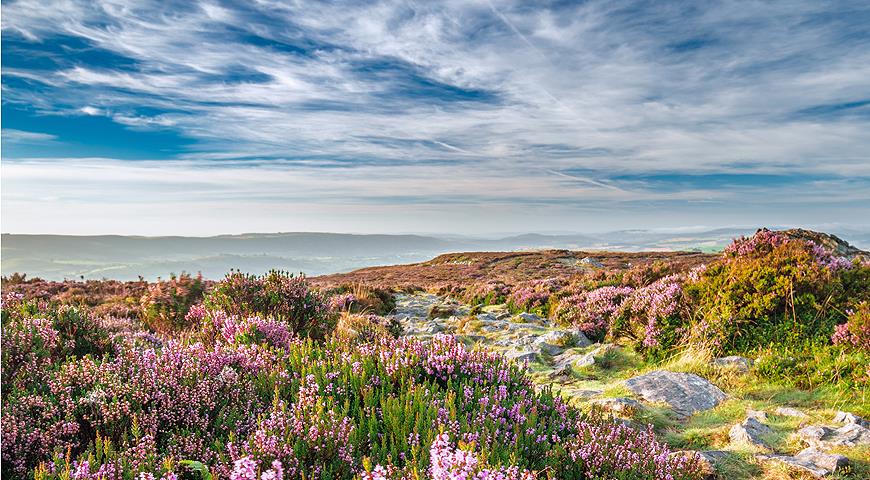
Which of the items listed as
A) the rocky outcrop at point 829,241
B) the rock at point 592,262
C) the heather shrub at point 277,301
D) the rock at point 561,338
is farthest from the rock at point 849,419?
the rock at point 592,262

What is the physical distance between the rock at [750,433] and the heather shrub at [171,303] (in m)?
10.1

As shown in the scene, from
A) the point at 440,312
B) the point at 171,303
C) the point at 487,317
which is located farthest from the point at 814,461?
the point at 440,312

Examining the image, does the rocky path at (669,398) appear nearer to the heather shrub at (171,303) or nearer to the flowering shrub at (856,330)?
the flowering shrub at (856,330)

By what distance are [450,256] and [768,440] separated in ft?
198

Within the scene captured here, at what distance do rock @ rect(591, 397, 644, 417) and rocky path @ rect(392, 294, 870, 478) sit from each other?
0.01m

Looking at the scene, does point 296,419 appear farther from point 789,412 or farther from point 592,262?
point 592,262

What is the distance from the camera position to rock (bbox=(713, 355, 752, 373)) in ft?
23.6

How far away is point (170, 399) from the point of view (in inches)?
165

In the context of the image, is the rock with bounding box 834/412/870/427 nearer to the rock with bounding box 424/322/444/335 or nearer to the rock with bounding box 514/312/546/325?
the rock with bounding box 424/322/444/335

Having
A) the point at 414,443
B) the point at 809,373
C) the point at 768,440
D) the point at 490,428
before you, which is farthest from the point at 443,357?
the point at 809,373

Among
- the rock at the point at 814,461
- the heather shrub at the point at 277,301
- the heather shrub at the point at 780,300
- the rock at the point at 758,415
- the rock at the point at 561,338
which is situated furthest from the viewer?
the rock at the point at 561,338

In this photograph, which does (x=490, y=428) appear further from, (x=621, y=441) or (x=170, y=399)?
(x=170, y=399)

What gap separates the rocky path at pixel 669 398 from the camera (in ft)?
15.1

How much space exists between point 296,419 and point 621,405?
4.04m
